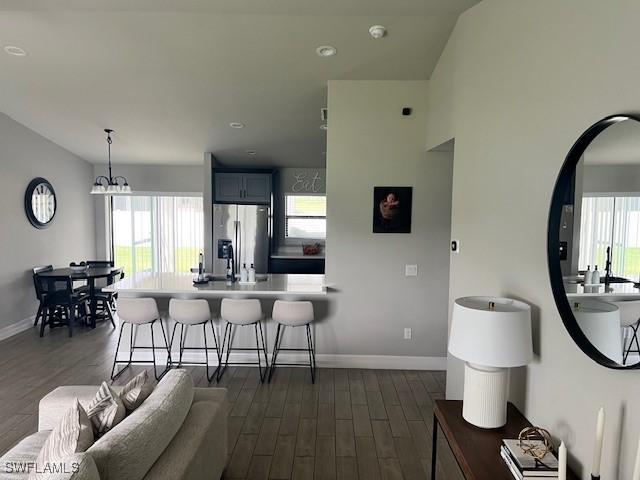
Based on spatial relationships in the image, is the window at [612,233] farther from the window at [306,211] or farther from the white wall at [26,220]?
the white wall at [26,220]

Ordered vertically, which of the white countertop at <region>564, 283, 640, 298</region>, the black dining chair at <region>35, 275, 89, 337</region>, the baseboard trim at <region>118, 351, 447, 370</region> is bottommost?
the baseboard trim at <region>118, 351, 447, 370</region>

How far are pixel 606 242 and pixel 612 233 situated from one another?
4cm

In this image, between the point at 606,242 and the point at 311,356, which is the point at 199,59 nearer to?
the point at 311,356

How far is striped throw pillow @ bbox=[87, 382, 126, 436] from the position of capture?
161cm

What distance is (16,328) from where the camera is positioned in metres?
5.05

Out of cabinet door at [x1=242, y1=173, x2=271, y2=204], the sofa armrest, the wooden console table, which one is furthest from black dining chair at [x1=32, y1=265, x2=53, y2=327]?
the wooden console table

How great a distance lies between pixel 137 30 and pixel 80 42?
588 mm

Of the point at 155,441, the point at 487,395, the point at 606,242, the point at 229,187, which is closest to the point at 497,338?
the point at 487,395

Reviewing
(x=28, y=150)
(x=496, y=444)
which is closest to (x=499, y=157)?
(x=496, y=444)

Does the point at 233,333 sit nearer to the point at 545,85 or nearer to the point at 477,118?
the point at 477,118

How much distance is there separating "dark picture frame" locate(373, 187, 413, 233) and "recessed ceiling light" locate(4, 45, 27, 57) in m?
3.53

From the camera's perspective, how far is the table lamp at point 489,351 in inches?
66.0

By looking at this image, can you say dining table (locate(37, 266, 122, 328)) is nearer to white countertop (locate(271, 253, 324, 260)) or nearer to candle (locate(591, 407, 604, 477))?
white countertop (locate(271, 253, 324, 260))

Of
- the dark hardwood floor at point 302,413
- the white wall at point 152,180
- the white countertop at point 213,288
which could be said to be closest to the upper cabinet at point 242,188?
the white wall at point 152,180
